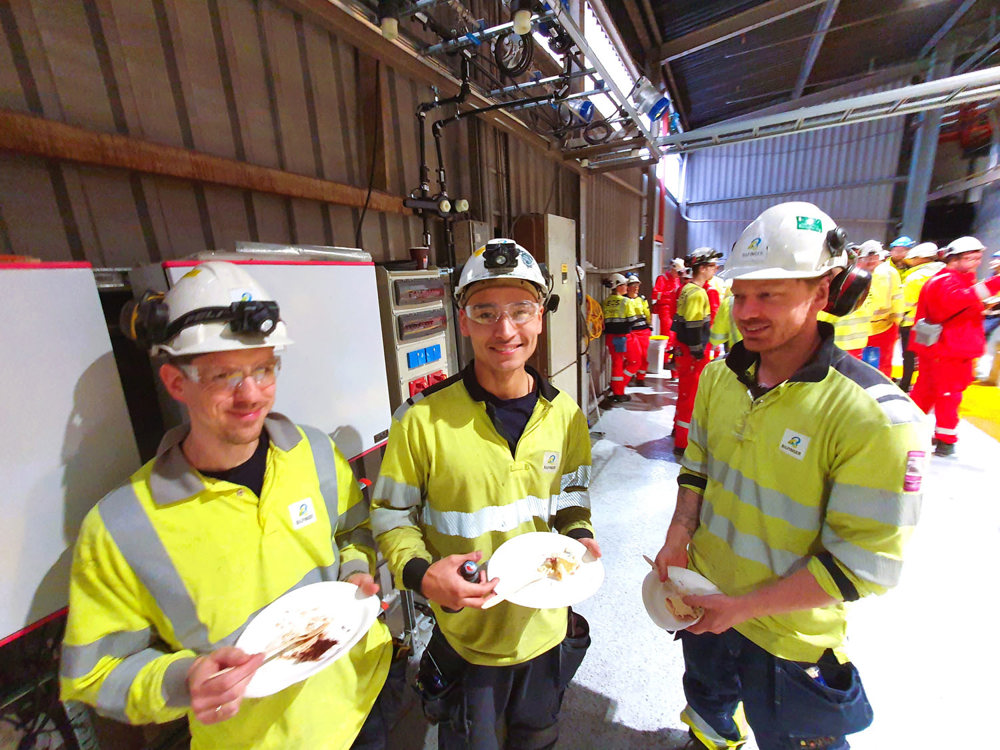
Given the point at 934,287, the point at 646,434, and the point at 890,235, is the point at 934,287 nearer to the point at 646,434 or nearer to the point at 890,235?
the point at 646,434

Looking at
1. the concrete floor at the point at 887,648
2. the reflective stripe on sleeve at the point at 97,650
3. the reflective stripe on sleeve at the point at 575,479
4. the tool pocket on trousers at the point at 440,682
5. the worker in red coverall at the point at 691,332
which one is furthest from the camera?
the worker in red coverall at the point at 691,332

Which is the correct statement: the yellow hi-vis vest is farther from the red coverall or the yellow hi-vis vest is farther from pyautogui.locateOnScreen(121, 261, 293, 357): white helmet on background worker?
pyautogui.locateOnScreen(121, 261, 293, 357): white helmet on background worker

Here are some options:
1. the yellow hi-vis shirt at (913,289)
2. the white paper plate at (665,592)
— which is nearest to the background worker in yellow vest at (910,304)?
the yellow hi-vis shirt at (913,289)

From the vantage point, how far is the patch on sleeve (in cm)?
89

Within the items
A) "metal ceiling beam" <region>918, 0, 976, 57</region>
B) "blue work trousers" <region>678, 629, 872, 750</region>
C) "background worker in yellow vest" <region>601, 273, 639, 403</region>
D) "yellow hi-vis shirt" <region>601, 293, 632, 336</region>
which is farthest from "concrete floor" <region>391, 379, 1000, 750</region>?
"metal ceiling beam" <region>918, 0, 976, 57</region>

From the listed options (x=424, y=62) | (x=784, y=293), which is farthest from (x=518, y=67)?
(x=784, y=293)

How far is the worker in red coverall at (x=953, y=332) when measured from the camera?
11.5 ft

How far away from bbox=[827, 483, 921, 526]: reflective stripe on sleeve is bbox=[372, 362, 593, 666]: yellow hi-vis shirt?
691 millimetres

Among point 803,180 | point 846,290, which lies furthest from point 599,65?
point 803,180

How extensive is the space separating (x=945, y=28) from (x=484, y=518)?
11707 mm

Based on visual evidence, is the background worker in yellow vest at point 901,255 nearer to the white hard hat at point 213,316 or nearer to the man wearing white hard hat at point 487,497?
the man wearing white hard hat at point 487,497

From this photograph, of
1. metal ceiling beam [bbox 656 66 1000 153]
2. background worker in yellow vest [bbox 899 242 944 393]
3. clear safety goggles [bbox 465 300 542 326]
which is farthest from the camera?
background worker in yellow vest [bbox 899 242 944 393]

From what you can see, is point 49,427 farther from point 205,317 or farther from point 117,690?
point 117,690

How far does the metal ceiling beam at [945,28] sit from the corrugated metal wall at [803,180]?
1.28m
